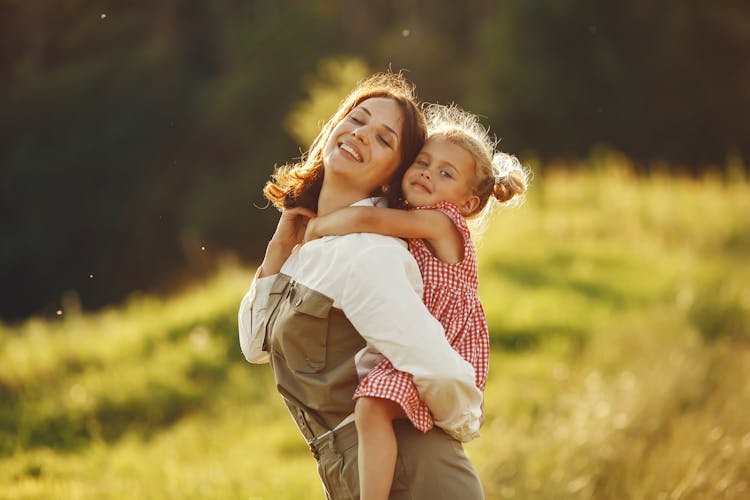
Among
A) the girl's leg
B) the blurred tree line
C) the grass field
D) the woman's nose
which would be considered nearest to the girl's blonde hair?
the woman's nose

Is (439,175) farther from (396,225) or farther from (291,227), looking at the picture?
(291,227)

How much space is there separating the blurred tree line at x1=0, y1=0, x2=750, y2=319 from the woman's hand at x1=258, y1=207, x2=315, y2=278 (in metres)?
17.1

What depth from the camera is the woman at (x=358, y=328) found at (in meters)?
2.65

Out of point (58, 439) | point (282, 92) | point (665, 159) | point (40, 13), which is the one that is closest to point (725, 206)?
point (58, 439)

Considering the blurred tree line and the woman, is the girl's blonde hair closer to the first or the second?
the woman

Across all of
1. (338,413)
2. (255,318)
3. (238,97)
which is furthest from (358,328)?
(238,97)

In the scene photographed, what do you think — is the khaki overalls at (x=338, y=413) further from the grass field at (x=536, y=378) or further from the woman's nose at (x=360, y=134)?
the grass field at (x=536, y=378)

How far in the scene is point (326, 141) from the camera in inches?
128

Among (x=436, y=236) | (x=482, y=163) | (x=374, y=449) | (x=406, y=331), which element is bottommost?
(x=374, y=449)

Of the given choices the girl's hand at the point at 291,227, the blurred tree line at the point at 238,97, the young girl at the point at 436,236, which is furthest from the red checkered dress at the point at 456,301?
the blurred tree line at the point at 238,97

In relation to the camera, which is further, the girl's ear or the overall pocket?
the girl's ear

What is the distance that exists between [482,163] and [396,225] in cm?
47

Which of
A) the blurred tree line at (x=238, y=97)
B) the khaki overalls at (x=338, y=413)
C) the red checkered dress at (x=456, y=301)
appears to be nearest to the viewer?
the khaki overalls at (x=338, y=413)

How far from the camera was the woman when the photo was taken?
8.71ft
